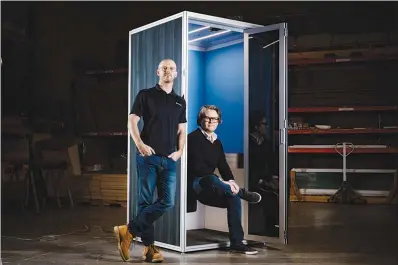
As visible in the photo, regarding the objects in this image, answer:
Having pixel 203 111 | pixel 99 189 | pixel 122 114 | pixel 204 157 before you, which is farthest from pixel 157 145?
pixel 122 114

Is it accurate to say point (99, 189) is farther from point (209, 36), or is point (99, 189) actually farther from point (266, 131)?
point (266, 131)

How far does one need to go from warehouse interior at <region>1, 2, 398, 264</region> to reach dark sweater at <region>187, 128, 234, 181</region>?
4.80ft

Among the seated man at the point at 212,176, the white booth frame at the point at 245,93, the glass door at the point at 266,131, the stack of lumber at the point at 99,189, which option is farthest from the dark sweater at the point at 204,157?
the stack of lumber at the point at 99,189

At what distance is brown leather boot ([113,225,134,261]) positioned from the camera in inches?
144

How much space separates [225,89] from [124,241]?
5.68 feet

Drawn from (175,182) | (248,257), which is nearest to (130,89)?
(175,182)

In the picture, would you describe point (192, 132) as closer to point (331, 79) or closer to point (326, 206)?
point (326, 206)

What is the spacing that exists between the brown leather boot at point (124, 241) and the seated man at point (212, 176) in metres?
0.65

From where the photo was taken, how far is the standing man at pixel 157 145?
12.3ft

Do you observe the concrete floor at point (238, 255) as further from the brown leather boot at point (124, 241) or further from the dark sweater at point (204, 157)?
the dark sweater at point (204, 157)

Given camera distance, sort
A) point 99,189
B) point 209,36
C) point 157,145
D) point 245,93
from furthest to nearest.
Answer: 1. point 99,189
2. point 209,36
3. point 245,93
4. point 157,145

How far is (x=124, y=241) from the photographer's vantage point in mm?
3670

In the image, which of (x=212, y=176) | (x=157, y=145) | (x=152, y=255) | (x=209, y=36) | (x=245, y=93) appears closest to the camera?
(x=152, y=255)

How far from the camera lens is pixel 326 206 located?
23.4 ft
